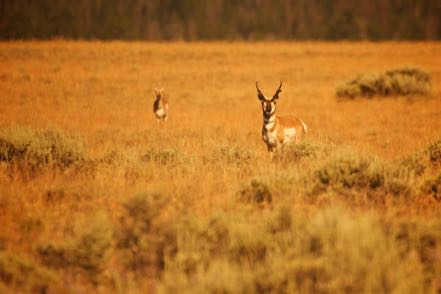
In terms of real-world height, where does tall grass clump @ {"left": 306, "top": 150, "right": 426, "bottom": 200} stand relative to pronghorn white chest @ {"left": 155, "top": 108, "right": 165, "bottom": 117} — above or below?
below

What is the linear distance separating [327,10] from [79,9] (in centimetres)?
3302

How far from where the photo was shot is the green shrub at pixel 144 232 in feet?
15.9

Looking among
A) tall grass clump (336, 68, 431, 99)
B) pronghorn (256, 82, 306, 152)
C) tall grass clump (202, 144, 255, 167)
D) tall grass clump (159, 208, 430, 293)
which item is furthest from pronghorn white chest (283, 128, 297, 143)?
tall grass clump (336, 68, 431, 99)

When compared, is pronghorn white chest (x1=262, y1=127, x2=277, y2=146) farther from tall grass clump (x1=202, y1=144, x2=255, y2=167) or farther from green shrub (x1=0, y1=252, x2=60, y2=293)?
green shrub (x1=0, y1=252, x2=60, y2=293)

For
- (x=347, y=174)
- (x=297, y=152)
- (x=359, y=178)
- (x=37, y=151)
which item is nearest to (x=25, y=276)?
(x=347, y=174)

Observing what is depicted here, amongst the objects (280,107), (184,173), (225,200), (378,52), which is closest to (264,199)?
(225,200)

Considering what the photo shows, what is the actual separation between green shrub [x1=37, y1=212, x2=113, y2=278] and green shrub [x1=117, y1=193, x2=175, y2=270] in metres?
0.22

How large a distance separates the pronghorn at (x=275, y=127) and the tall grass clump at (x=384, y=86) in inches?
433

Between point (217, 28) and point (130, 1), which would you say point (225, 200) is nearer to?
point (217, 28)

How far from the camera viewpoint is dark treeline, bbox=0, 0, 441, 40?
6638cm

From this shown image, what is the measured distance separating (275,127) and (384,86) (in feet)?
40.3

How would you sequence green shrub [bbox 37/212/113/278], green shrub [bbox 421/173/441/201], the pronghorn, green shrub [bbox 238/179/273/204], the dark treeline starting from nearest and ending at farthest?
green shrub [bbox 37/212/113/278]
green shrub [bbox 238/179/273/204]
green shrub [bbox 421/173/441/201]
the pronghorn
the dark treeline

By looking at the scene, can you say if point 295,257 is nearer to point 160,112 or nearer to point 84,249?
point 84,249

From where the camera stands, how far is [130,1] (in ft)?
253
